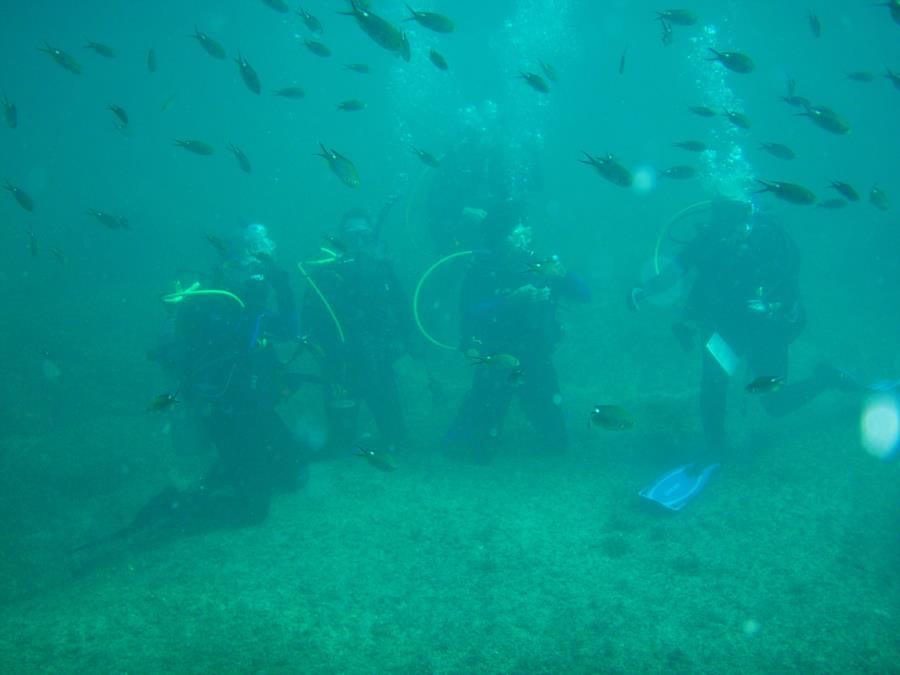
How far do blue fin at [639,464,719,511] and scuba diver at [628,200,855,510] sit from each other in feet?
1.61

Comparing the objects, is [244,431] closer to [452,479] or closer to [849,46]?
[452,479]

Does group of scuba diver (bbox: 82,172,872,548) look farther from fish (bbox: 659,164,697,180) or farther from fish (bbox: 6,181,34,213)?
fish (bbox: 6,181,34,213)

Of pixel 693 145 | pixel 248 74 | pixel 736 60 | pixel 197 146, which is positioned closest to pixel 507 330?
pixel 693 145

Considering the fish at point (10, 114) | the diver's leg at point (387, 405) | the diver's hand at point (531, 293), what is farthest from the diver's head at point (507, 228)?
the fish at point (10, 114)

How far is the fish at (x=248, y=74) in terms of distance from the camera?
5.81 m

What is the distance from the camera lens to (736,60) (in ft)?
19.6

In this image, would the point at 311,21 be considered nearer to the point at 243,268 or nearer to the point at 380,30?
the point at 380,30

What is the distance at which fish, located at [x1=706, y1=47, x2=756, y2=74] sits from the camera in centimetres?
583

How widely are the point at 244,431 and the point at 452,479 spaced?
3.08 metres

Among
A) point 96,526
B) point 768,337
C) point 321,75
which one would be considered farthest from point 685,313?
point 321,75

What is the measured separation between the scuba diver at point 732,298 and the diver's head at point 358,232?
465 centimetres

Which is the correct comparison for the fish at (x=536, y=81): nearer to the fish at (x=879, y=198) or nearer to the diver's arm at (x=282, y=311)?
the diver's arm at (x=282, y=311)

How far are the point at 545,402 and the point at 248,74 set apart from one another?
248 inches

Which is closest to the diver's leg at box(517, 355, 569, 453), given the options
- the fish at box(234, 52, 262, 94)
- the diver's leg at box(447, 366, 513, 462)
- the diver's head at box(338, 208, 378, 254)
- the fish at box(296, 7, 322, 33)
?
the diver's leg at box(447, 366, 513, 462)
